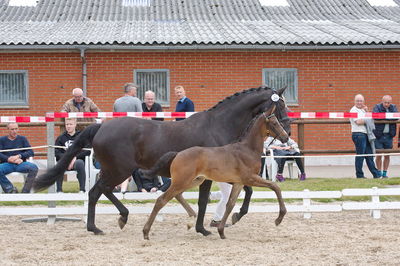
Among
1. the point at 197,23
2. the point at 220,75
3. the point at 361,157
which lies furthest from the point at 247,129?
the point at 197,23

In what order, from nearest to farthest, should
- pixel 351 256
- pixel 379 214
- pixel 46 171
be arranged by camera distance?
pixel 351 256 → pixel 46 171 → pixel 379 214

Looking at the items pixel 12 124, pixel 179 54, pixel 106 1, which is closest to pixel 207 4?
pixel 106 1

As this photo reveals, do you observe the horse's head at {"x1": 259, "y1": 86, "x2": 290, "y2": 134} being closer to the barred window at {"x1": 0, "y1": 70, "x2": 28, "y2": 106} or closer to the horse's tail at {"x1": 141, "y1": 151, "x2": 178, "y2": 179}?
the horse's tail at {"x1": 141, "y1": 151, "x2": 178, "y2": 179}

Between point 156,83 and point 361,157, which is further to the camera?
point 156,83

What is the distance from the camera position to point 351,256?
705cm

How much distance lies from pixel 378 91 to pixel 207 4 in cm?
697

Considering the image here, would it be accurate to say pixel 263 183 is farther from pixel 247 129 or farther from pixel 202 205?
pixel 202 205

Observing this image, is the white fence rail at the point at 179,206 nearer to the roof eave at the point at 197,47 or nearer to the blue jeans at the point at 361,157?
the blue jeans at the point at 361,157

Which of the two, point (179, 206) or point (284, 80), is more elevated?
point (284, 80)

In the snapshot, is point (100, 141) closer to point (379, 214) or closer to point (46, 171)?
point (46, 171)

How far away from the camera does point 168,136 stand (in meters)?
8.70

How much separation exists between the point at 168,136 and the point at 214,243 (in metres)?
1.51

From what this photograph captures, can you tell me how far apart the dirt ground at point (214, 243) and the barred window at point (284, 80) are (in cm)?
906

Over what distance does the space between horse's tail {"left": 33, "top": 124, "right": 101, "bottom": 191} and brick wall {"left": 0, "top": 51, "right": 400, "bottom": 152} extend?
9.49 m
